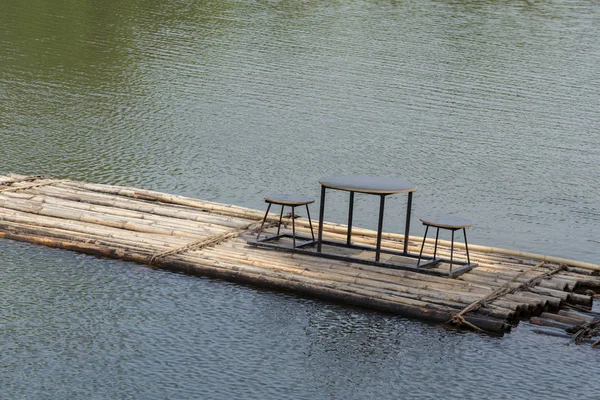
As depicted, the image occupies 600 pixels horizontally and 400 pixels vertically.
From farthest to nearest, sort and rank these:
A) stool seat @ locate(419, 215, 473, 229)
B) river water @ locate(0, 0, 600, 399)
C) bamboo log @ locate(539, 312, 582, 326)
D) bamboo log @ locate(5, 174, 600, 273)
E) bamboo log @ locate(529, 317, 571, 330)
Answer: bamboo log @ locate(5, 174, 600, 273)
stool seat @ locate(419, 215, 473, 229)
bamboo log @ locate(539, 312, 582, 326)
bamboo log @ locate(529, 317, 571, 330)
river water @ locate(0, 0, 600, 399)

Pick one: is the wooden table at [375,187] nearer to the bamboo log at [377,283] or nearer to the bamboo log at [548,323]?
the bamboo log at [377,283]

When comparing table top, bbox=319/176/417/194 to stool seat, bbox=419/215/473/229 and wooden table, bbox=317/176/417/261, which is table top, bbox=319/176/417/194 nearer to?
wooden table, bbox=317/176/417/261

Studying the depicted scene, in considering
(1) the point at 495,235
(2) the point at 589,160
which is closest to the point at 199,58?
(2) the point at 589,160

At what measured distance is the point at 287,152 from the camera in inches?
1476

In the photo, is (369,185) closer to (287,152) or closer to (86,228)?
(86,228)

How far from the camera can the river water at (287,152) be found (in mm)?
20266

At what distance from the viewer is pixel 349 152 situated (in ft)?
125

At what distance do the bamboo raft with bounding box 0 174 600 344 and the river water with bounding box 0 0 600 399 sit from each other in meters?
0.42

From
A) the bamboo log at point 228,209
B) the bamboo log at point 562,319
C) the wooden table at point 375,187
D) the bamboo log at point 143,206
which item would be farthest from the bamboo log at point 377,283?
the bamboo log at point 228,209

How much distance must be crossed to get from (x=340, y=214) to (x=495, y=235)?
475 cm

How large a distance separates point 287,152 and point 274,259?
516 inches

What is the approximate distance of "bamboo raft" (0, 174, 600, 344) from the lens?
2238 cm

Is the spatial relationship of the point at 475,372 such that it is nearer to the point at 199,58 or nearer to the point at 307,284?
the point at 307,284

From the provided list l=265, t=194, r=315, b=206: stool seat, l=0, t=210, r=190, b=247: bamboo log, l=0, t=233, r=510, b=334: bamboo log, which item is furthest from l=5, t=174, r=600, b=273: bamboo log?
l=0, t=233, r=510, b=334: bamboo log
